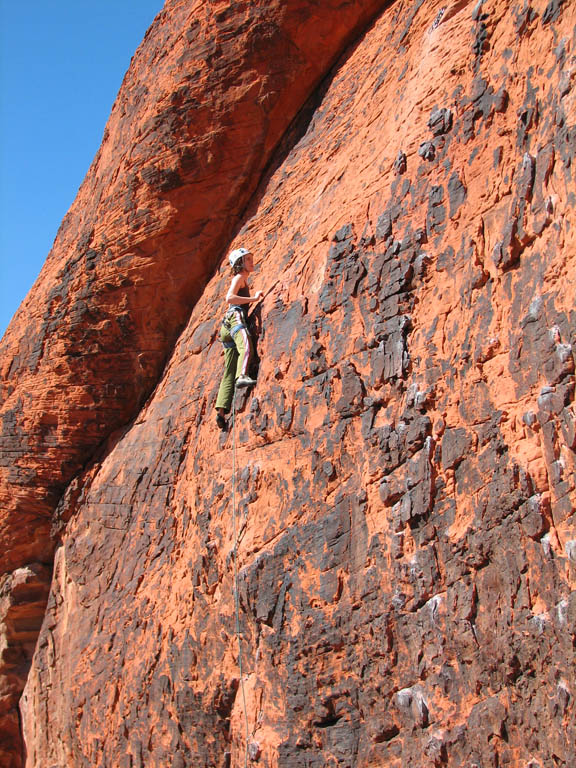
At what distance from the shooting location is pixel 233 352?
7719mm

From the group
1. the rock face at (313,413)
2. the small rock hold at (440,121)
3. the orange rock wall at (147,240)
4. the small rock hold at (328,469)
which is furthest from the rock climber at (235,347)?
the small rock hold at (440,121)

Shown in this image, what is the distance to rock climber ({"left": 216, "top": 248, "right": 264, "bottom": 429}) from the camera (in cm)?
743

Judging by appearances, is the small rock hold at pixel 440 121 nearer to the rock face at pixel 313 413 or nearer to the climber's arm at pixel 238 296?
the rock face at pixel 313 413

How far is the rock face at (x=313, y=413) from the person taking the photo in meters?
4.87

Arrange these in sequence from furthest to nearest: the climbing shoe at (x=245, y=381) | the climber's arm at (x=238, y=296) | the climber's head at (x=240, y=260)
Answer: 1. the climber's head at (x=240, y=260)
2. the climber's arm at (x=238, y=296)
3. the climbing shoe at (x=245, y=381)

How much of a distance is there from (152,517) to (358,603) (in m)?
3.36

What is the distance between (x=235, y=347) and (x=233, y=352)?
0.08m

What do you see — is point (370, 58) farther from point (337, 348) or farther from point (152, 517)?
point (152, 517)

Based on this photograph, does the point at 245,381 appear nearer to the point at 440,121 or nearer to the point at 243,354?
the point at 243,354

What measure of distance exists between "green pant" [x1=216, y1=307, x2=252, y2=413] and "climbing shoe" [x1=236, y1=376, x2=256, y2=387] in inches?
2.1

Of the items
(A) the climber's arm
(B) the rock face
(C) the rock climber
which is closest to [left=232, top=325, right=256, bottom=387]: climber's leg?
(C) the rock climber

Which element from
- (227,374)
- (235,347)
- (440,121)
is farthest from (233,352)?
(440,121)

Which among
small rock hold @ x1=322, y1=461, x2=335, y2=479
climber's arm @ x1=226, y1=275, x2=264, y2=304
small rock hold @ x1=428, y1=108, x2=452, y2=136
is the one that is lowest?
small rock hold @ x1=322, y1=461, x2=335, y2=479

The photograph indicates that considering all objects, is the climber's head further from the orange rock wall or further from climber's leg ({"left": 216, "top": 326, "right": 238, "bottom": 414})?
the orange rock wall
